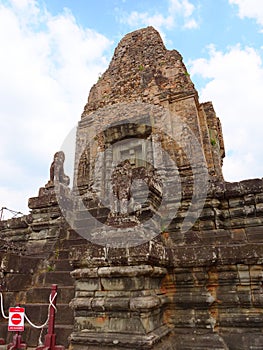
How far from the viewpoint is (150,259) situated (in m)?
3.77

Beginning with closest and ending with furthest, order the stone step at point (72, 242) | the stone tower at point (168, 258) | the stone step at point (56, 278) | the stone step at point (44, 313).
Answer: the stone tower at point (168, 258) < the stone step at point (44, 313) < the stone step at point (56, 278) < the stone step at point (72, 242)

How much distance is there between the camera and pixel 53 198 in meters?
7.39

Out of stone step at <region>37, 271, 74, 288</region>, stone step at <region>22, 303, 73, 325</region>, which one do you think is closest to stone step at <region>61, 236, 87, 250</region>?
stone step at <region>37, 271, 74, 288</region>

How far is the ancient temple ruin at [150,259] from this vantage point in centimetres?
373

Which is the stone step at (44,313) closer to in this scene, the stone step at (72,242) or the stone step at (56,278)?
the stone step at (56,278)

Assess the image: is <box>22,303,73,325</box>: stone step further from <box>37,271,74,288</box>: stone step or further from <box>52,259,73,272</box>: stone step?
<box>52,259,73,272</box>: stone step

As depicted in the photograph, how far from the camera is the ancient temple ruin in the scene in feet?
12.2

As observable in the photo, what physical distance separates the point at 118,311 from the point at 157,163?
6.44m

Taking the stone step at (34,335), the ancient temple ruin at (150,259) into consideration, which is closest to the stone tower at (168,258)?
the ancient temple ruin at (150,259)

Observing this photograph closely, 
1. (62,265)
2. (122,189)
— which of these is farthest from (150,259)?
(62,265)

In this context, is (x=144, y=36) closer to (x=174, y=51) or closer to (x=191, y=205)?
(x=174, y=51)

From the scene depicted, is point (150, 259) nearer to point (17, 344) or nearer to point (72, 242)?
point (17, 344)

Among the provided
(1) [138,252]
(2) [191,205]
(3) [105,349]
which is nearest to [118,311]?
(3) [105,349]

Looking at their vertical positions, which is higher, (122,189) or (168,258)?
(122,189)
